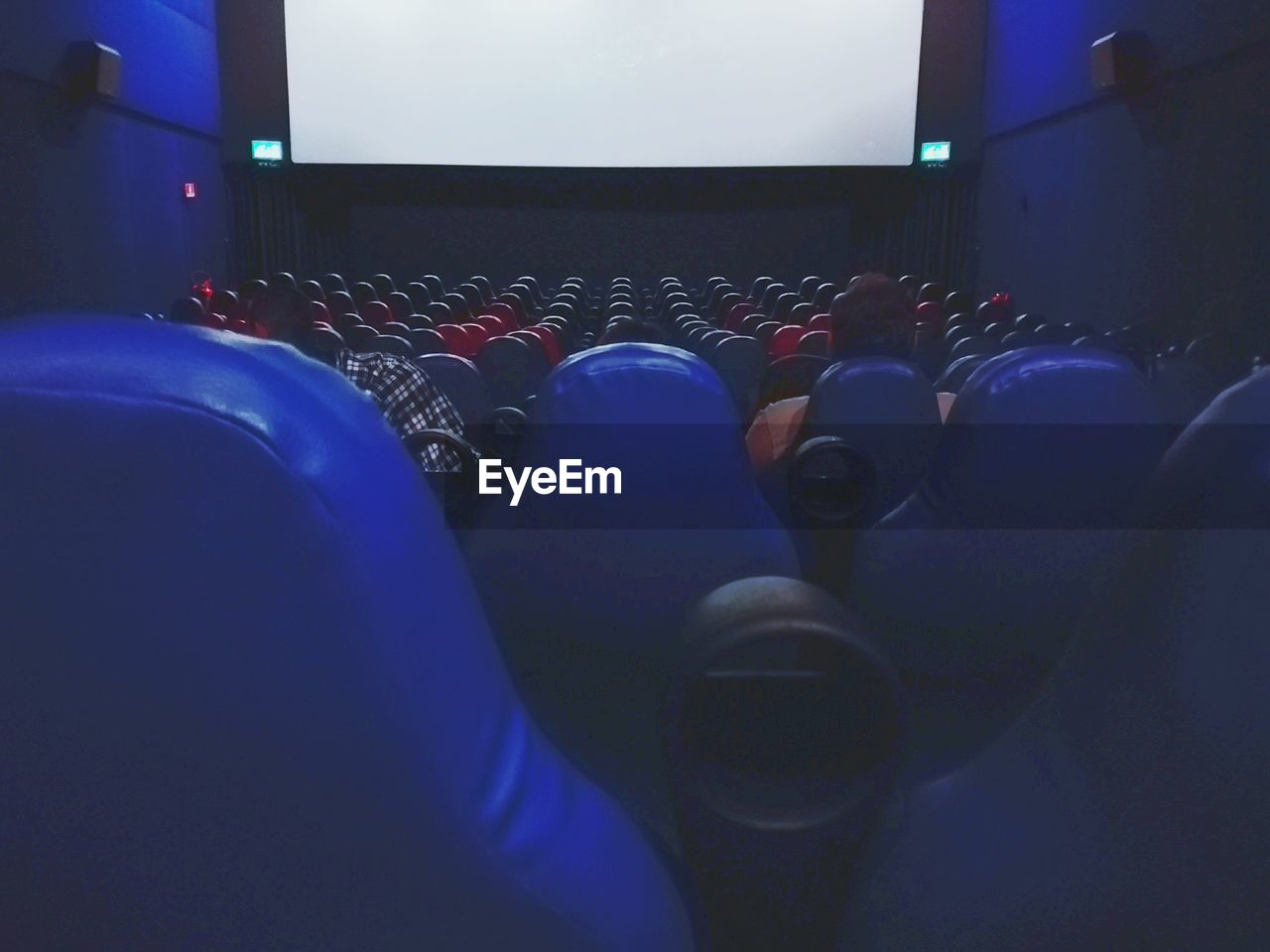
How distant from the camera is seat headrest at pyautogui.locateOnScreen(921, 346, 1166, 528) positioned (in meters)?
1.48

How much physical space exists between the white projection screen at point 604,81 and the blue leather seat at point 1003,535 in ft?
41.0

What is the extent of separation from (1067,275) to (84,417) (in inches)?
448

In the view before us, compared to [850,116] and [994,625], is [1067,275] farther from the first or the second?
[994,625]

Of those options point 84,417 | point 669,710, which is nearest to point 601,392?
point 669,710

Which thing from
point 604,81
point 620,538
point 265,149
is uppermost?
point 604,81

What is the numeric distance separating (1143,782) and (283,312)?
11.3ft

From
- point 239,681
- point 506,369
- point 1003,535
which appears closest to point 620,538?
point 1003,535

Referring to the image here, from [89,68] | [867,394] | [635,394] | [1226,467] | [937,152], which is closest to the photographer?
[1226,467]

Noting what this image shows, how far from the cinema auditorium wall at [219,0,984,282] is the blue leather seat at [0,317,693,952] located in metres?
13.7

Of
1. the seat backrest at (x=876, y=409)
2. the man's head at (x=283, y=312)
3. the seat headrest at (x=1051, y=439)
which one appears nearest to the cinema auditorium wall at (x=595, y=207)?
the man's head at (x=283, y=312)

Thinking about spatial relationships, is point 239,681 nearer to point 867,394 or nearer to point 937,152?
point 867,394

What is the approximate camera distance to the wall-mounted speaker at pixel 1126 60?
9211 millimetres

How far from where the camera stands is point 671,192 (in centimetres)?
1493

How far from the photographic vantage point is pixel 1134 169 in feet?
31.2
